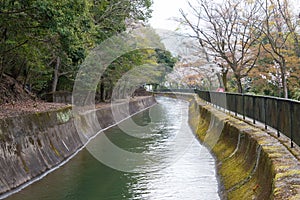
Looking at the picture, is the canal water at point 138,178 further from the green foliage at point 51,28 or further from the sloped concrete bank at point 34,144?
the green foliage at point 51,28

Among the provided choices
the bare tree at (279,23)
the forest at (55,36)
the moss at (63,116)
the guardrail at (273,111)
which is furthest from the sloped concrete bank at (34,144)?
the bare tree at (279,23)

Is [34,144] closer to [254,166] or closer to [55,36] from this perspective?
[55,36]

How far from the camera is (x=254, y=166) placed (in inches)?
370

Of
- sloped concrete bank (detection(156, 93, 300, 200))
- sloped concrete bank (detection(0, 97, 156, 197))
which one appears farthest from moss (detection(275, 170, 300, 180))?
sloped concrete bank (detection(0, 97, 156, 197))

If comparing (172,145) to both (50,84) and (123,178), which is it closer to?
(123,178)

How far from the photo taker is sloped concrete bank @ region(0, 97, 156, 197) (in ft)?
36.9

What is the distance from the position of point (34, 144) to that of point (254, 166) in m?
7.52

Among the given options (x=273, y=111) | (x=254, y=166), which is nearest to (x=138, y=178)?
(x=254, y=166)

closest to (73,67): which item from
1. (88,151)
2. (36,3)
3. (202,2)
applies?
(88,151)

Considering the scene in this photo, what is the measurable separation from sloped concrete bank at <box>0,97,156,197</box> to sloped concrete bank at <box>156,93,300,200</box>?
564cm

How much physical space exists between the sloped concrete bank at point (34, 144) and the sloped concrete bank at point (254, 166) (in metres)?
5.64

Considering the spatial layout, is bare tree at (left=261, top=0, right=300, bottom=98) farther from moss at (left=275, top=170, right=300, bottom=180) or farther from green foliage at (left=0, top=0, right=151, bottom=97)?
moss at (left=275, top=170, right=300, bottom=180)

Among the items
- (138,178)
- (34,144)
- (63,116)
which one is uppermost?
(63,116)

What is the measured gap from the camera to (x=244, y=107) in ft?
51.6
